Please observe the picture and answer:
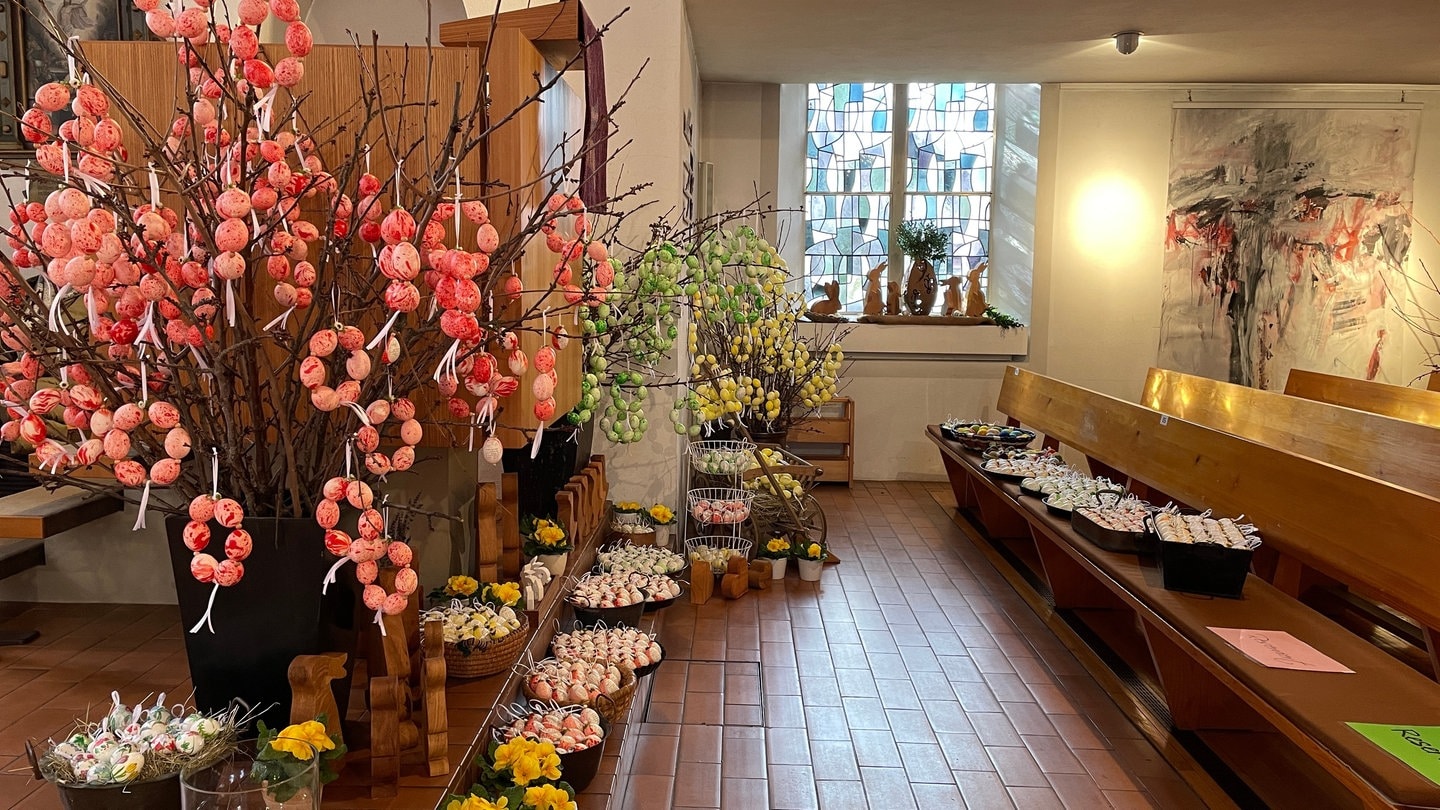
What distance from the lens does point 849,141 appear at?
8.42 metres

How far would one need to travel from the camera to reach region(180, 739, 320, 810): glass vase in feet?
4.29

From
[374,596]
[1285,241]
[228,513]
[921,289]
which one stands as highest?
[1285,241]

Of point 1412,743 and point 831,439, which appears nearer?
point 1412,743

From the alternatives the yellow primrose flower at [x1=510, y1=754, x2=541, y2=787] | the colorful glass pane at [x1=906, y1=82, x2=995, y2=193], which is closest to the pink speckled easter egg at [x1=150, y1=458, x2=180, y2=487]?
the yellow primrose flower at [x1=510, y1=754, x2=541, y2=787]

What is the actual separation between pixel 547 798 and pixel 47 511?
137 cm

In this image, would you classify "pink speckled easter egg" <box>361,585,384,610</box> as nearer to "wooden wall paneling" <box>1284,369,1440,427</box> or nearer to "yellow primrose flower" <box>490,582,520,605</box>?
"yellow primrose flower" <box>490,582,520,605</box>

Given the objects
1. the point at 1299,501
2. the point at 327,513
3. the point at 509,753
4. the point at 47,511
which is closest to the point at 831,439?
the point at 1299,501

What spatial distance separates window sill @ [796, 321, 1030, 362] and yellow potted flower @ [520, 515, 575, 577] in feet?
15.8

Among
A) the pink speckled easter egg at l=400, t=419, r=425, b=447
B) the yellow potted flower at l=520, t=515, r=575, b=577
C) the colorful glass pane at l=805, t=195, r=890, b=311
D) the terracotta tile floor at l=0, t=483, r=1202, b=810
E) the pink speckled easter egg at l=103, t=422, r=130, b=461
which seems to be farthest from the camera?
the colorful glass pane at l=805, t=195, r=890, b=311

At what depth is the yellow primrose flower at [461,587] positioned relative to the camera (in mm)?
2521

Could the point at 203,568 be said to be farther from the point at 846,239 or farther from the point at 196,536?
the point at 846,239

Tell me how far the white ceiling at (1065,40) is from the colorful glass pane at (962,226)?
1.37 metres

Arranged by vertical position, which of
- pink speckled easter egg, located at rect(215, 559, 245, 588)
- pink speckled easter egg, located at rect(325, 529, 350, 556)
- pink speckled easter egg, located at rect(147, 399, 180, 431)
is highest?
pink speckled easter egg, located at rect(147, 399, 180, 431)

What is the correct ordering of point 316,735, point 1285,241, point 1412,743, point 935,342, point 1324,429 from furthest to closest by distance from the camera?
point 935,342 < point 1285,241 < point 1324,429 < point 1412,743 < point 316,735
